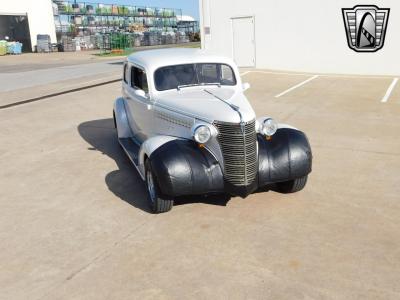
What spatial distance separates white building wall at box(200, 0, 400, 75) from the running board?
12.6 m

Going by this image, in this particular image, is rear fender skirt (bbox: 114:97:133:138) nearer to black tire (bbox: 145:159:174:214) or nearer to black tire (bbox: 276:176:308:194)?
black tire (bbox: 145:159:174:214)

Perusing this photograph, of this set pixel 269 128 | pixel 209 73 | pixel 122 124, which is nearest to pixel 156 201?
pixel 269 128

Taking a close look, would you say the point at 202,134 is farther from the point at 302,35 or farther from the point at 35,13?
the point at 35,13

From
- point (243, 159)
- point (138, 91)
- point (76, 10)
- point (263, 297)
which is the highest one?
point (76, 10)

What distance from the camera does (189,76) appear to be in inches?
239

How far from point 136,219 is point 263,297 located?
203 centimetres

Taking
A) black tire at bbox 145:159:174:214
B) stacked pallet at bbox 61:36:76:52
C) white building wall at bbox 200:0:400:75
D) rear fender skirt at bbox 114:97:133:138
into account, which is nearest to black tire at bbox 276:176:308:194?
black tire at bbox 145:159:174:214

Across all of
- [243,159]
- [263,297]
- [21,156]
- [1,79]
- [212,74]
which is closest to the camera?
[263,297]

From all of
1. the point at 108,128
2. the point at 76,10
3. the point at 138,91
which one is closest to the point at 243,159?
the point at 138,91

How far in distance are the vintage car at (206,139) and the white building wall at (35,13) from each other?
40.4m

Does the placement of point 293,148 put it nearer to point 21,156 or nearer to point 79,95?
point 21,156

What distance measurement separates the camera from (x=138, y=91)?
627cm

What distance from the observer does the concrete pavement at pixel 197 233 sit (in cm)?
367

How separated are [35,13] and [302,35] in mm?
34713
